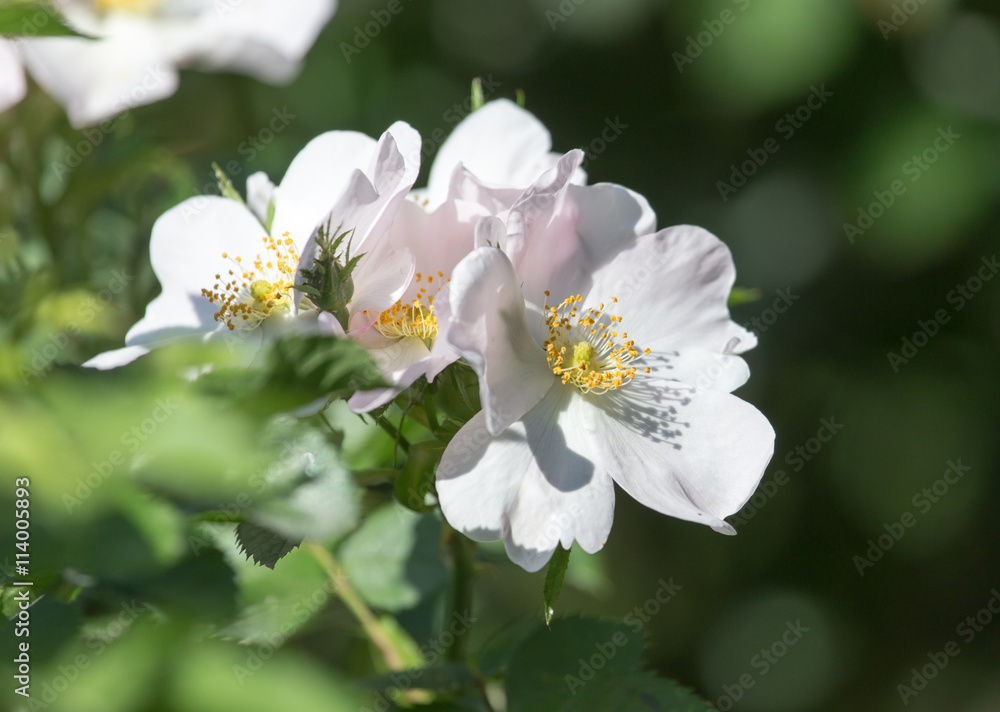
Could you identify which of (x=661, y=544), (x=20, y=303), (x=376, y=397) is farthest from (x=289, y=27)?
(x=661, y=544)

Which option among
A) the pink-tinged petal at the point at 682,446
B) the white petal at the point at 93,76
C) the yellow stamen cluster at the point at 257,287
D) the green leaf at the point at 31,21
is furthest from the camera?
the white petal at the point at 93,76

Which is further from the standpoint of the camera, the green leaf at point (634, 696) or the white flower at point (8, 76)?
the white flower at point (8, 76)

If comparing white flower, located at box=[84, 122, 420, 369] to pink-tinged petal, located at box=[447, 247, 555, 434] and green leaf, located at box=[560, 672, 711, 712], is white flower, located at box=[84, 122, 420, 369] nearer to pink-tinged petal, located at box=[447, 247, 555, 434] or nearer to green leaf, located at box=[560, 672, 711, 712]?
pink-tinged petal, located at box=[447, 247, 555, 434]

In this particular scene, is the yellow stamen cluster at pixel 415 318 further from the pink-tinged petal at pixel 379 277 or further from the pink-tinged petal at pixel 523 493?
the pink-tinged petal at pixel 523 493

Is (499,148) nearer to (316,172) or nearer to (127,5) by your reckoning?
(316,172)

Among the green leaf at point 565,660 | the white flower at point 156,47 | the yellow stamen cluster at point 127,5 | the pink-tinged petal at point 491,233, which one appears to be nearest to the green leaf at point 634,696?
the green leaf at point 565,660

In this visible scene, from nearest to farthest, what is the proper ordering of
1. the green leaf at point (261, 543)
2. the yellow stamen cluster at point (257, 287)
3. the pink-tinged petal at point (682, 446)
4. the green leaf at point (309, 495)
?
the green leaf at point (309, 495) → the green leaf at point (261, 543) → the pink-tinged petal at point (682, 446) → the yellow stamen cluster at point (257, 287)

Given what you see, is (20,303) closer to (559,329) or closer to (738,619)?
(559,329)
